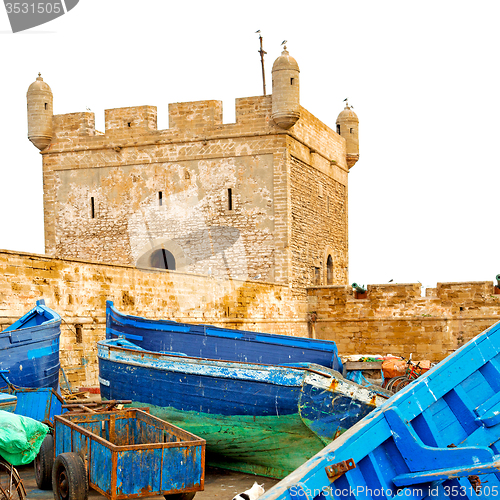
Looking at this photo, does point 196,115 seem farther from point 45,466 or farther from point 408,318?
point 45,466

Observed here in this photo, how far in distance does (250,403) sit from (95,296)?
22.2 ft

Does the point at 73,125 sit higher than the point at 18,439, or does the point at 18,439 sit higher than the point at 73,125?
the point at 73,125

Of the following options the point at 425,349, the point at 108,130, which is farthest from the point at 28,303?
the point at 425,349

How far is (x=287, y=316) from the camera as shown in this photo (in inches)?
816

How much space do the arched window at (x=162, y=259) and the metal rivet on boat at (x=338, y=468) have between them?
18961 mm

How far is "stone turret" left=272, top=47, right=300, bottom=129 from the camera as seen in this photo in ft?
67.9

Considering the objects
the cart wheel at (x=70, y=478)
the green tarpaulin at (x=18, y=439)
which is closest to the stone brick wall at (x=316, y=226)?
the cart wheel at (x=70, y=478)

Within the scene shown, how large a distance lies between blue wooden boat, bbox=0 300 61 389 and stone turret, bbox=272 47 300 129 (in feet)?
40.8

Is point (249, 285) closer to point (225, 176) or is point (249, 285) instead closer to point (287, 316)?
point (287, 316)

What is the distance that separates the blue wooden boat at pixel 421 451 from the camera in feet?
12.1

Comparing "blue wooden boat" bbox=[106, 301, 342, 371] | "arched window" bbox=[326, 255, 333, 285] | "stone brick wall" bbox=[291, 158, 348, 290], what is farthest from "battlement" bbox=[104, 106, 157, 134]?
"blue wooden boat" bbox=[106, 301, 342, 371]

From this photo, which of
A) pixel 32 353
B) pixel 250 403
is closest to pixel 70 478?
pixel 250 403

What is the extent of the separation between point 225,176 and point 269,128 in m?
2.02

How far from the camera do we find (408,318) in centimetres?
2162
